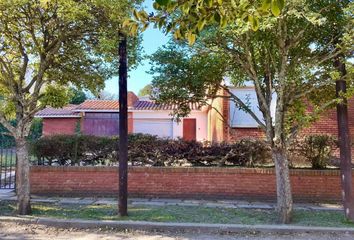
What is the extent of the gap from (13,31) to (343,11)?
6439 mm

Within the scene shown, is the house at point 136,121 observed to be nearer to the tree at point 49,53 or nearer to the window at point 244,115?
the window at point 244,115

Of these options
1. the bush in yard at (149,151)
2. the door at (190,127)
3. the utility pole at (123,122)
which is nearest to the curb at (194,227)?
the utility pole at (123,122)

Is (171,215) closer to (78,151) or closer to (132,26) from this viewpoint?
(78,151)

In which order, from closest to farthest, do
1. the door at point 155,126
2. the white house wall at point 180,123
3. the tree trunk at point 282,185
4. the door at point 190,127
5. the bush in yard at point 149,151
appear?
the tree trunk at point 282,185
the bush in yard at point 149,151
the white house wall at point 180,123
the door at point 155,126
the door at point 190,127

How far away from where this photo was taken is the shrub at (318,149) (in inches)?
408

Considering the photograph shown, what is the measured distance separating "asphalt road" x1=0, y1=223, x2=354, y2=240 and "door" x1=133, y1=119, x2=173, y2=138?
59.7ft

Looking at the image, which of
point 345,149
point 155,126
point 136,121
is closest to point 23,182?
point 345,149

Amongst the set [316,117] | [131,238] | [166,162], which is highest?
[316,117]

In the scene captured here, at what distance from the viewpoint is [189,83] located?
8.82 metres

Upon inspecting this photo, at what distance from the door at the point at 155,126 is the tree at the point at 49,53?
1635cm

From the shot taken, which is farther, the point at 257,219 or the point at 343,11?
the point at 257,219

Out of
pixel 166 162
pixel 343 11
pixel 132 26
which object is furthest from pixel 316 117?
pixel 132 26

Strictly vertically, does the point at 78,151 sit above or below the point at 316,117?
below

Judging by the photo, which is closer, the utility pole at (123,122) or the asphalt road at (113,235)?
the asphalt road at (113,235)
